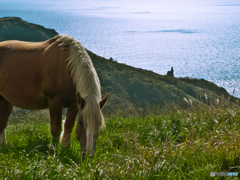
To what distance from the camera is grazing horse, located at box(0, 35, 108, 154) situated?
135 inches

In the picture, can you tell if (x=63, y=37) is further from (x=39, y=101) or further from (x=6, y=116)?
(x=6, y=116)

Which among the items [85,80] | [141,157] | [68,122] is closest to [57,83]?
[85,80]

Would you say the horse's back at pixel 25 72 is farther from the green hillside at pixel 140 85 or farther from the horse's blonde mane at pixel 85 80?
the green hillside at pixel 140 85

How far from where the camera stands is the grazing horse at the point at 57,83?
11.2 feet

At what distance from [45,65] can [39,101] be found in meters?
0.67

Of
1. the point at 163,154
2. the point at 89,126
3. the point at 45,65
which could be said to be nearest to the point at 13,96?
the point at 45,65

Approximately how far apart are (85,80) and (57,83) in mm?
634

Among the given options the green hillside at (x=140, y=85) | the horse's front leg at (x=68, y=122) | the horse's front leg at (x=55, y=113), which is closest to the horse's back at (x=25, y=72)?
the horse's front leg at (x=55, y=113)

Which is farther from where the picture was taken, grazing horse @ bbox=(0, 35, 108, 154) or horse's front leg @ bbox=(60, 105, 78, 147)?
horse's front leg @ bbox=(60, 105, 78, 147)

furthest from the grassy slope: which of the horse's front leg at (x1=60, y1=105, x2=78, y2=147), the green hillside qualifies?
A: the green hillside

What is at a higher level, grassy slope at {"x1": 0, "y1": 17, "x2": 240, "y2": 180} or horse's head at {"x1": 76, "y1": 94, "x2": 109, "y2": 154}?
horse's head at {"x1": 76, "y1": 94, "x2": 109, "y2": 154}

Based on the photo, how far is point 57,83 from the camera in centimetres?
394

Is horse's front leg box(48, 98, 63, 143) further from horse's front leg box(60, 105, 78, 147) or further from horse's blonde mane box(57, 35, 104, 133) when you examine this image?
horse's blonde mane box(57, 35, 104, 133)

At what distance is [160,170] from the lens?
289cm
